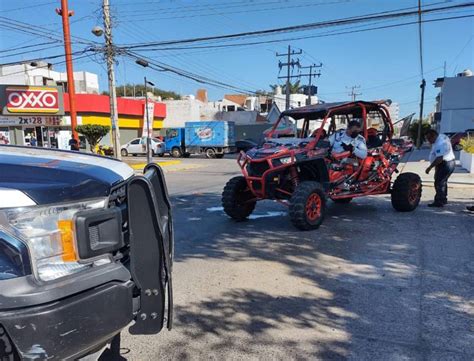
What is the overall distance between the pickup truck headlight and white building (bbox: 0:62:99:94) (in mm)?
35359

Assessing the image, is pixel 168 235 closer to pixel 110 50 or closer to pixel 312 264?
pixel 312 264

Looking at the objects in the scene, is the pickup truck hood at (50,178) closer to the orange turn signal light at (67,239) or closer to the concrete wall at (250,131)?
the orange turn signal light at (67,239)

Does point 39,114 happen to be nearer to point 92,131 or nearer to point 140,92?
point 92,131

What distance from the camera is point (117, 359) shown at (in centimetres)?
277

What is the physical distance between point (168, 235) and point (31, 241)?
40.1 inches

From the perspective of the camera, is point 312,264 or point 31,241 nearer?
point 31,241

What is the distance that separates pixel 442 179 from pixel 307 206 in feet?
12.3

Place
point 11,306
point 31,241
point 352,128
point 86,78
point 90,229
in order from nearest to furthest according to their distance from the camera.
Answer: point 11,306
point 31,241
point 90,229
point 352,128
point 86,78

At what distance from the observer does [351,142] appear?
757 cm

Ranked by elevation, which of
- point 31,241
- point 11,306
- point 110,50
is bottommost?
point 11,306

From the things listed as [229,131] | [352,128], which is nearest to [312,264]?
[352,128]

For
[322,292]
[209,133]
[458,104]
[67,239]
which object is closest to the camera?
[67,239]

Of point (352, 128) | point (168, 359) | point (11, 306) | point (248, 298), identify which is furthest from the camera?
point (352, 128)

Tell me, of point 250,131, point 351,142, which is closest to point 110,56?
point 351,142
